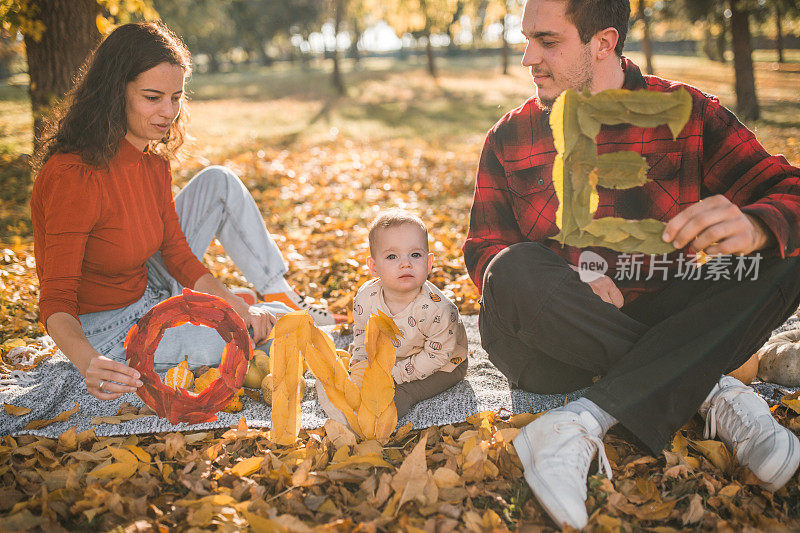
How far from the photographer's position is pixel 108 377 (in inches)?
81.7

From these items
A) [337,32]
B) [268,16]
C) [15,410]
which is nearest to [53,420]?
[15,410]

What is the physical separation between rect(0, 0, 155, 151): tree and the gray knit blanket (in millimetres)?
3028

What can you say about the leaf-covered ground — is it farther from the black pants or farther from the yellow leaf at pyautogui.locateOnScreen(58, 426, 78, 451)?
the black pants

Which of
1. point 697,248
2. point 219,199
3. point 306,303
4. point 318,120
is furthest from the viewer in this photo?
point 318,120

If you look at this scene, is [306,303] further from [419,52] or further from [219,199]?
[419,52]

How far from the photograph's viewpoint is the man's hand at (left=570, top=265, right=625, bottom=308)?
7.33 feet

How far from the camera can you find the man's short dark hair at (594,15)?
7.52 feet

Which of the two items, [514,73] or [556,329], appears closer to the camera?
[556,329]

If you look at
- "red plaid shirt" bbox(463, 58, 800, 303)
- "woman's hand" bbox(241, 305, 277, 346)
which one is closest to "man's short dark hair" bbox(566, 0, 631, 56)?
"red plaid shirt" bbox(463, 58, 800, 303)

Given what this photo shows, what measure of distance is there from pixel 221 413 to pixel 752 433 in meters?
2.14

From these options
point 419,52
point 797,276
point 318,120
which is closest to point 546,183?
point 797,276

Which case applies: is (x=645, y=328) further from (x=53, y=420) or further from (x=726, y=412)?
(x=53, y=420)

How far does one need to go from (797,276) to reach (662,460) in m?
0.82

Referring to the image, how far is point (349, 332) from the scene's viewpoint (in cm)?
344
